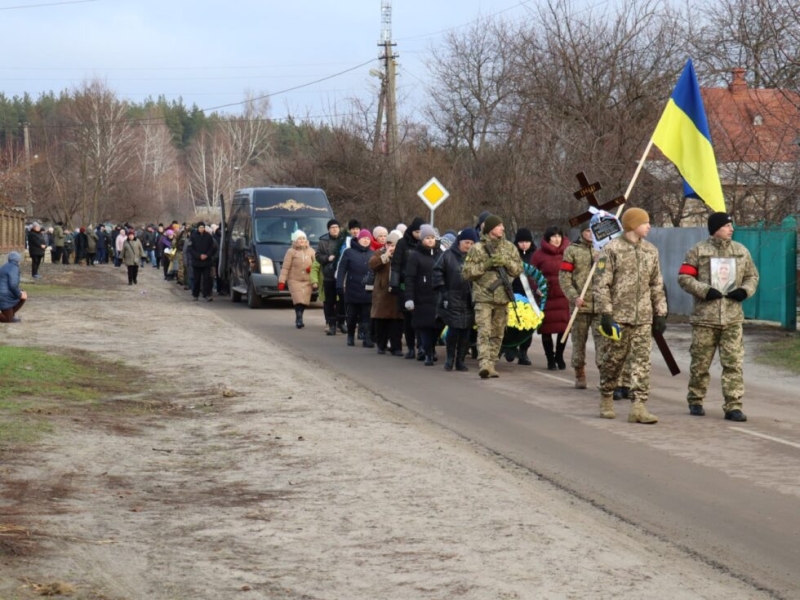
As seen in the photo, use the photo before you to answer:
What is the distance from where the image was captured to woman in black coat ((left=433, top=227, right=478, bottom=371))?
15.3 meters

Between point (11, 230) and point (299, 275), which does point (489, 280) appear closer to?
point (299, 275)

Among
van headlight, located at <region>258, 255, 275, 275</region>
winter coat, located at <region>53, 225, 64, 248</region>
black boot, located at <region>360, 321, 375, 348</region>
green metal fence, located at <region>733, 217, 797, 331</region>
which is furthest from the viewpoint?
winter coat, located at <region>53, 225, 64, 248</region>

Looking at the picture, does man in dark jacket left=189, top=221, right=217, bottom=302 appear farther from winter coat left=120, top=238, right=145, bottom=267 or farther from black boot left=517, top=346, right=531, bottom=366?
black boot left=517, top=346, right=531, bottom=366

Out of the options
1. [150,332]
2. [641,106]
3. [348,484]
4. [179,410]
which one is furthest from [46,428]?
[641,106]

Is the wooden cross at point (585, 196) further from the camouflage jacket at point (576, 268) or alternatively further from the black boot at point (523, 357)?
the black boot at point (523, 357)

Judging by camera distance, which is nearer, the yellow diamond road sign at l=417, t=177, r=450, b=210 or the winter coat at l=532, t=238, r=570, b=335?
the winter coat at l=532, t=238, r=570, b=335

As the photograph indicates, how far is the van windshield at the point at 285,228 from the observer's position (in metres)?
27.2

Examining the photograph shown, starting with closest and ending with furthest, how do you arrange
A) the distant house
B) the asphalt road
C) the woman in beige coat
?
1. the asphalt road
2. the distant house
3. the woman in beige coat

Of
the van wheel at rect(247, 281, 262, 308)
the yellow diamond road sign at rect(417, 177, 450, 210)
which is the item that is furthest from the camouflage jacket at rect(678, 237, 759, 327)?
the van wheel at rect(247, 281, 262, 308)

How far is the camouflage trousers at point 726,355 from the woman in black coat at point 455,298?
4059 mm

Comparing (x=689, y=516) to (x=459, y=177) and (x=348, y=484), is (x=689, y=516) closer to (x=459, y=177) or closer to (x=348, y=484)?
(x=348, y=484)

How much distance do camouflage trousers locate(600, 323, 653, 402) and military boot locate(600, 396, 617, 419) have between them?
57 mm

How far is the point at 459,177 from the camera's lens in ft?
121

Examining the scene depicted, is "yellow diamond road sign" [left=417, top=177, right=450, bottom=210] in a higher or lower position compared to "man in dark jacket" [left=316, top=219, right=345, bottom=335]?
higher
